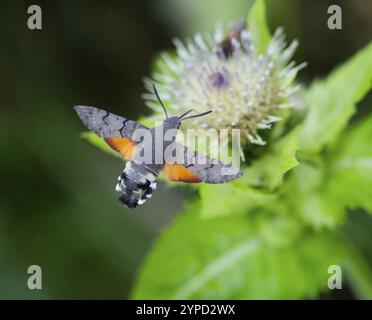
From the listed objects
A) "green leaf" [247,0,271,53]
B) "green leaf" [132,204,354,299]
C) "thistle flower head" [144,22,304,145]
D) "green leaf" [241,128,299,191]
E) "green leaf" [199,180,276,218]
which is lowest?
"green leaf" [132,204,354,299]

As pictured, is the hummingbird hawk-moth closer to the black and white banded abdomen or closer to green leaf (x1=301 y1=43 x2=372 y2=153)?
the black and white banded abdomen

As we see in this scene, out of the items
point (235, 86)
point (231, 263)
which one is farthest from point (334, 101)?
point (231, 263)

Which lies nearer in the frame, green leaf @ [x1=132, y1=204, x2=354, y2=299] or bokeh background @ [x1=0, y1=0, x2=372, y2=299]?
green leaf @ [x1=132, y1=204, x2=354, y2=299]

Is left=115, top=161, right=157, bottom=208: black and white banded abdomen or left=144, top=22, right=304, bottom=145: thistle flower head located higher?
left=144, top=22, right=304, bottom=145: thistle flower head

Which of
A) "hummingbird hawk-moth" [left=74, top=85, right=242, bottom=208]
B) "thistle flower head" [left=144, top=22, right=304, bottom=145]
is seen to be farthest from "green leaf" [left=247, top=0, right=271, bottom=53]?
"hummingbird hawk-moth" [left=74, top=85, right=242, bottom=208]

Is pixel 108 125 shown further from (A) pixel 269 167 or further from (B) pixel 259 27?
(B) pixel 259 27
